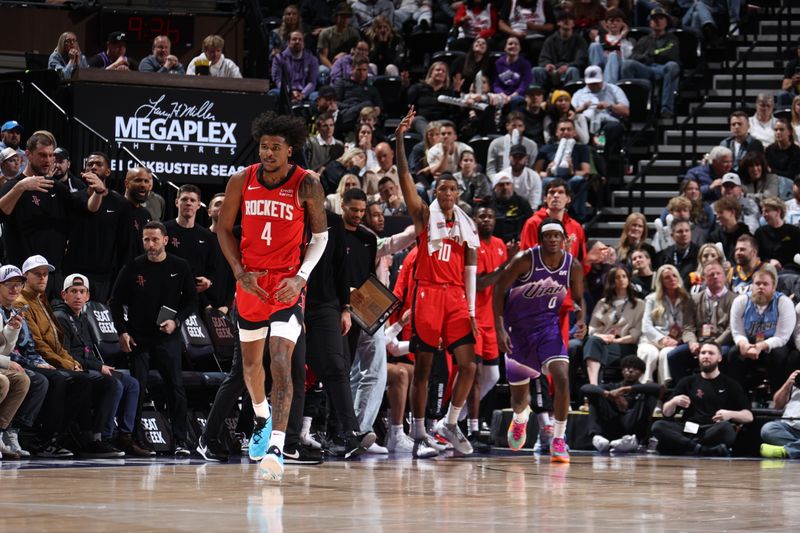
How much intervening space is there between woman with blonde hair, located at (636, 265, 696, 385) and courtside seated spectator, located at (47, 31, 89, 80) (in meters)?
7.09

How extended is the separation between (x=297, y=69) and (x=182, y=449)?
9.26 metres

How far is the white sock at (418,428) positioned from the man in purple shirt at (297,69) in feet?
27.6

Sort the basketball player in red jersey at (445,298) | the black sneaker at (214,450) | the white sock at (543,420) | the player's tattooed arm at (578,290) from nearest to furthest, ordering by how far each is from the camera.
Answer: the black sneaker at (214,450), the basketball player in red jersey at (445,298), the player's tattooed arm at (578,290), the white sock at (543,420)

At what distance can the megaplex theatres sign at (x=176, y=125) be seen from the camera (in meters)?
15.6

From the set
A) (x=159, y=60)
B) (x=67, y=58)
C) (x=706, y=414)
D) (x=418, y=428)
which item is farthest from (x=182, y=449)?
(x=159, y=60)

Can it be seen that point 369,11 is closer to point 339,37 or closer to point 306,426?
point 339,37

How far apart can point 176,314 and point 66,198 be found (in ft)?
4.74

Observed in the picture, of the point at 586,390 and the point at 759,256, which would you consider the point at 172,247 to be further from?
the point at 759,256

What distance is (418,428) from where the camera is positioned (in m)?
11.4

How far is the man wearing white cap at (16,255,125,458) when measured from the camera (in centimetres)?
1077

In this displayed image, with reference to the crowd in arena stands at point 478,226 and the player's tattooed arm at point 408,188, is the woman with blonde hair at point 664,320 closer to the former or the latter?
the crowd in arena stands at point 478,226

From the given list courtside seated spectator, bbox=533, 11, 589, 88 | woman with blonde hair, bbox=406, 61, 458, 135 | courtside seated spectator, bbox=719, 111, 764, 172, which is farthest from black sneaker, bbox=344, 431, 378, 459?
courtside seated spectator, bbox=533, 11, 589, 88

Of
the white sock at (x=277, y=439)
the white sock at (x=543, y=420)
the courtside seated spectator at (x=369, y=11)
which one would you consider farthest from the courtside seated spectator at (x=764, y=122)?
the white sock at (x=277, y=439)

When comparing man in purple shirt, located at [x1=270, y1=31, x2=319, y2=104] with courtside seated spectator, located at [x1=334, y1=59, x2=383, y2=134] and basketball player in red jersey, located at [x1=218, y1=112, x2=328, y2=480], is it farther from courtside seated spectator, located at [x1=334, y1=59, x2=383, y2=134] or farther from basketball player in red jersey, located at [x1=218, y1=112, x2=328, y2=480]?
basketball player in red jersey, located at [x1=218, y1=112, x2=328, y2=480]
